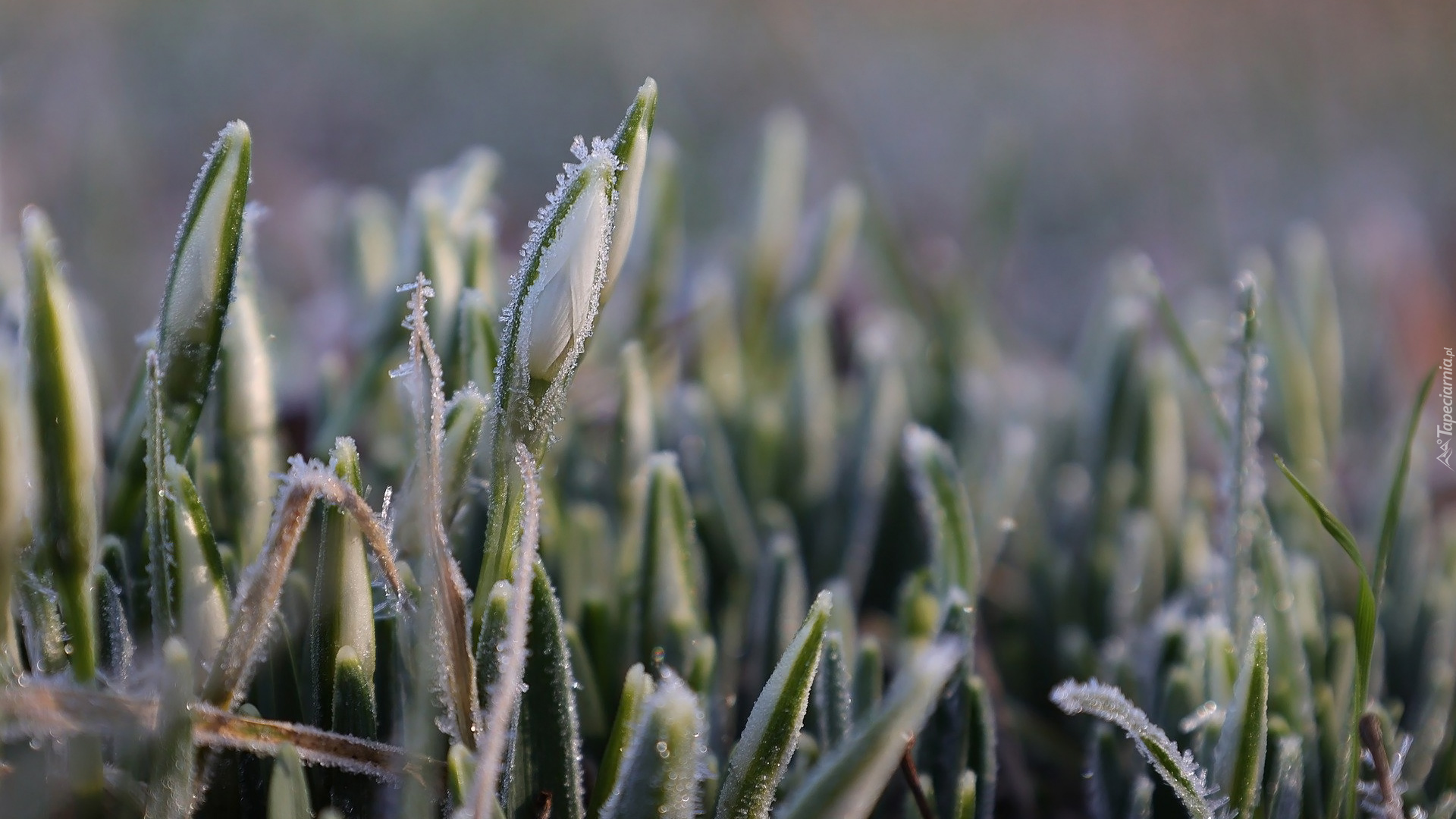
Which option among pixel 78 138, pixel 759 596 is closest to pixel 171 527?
pixel 759 596

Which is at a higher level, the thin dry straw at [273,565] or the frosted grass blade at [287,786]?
the thin dry straw at [273,565]

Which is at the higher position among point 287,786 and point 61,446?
point 61,446

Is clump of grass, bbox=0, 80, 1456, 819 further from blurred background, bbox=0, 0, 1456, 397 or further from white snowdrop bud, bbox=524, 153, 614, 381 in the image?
blurred background, bbox=0, 0, 1456, 397

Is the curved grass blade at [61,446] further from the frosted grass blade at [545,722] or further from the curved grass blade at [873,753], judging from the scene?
the curved grass blade at [873,753]

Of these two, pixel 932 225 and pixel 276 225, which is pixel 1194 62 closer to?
pixel 932 225

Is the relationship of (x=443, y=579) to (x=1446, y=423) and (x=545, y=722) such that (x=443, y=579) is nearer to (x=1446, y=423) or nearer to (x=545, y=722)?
(x=545, y=722)

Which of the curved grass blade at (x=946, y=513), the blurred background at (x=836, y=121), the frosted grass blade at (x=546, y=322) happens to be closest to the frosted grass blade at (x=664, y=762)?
the frosted grass blade at (x=546, y=322)

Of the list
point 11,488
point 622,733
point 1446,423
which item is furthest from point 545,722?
point 1446,423
